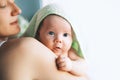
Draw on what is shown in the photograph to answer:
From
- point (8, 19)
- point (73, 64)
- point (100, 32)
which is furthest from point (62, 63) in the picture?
point (100, 32)

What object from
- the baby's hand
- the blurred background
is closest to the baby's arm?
the baby's hand

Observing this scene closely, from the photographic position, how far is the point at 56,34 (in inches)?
24.2

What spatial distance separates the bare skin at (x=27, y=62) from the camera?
0.55 meters

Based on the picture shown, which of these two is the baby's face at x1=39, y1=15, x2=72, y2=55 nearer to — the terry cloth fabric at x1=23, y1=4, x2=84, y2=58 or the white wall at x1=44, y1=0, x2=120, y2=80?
the terry cloth fabric at x1=23, y1=4, x2=84, y2=58

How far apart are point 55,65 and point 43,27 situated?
0.10 metres

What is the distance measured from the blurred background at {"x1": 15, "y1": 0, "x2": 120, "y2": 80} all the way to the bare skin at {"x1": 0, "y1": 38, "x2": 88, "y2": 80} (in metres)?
A: 0.21

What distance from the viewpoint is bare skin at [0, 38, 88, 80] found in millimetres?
550

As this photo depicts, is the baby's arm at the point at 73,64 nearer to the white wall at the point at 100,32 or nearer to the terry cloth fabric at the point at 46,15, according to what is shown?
the terry cloth fabric at the point at 46,15

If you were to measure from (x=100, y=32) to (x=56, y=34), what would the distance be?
36cm

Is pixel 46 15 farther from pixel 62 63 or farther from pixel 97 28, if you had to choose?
pixel 97 28

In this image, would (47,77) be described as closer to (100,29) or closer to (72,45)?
(72,45)

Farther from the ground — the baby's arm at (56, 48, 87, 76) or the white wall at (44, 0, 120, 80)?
the white wall at (44, 0, 120, 80)

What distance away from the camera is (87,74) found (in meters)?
0.66

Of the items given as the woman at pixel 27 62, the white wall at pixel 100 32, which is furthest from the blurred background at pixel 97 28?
the woman at pixel 27 62
